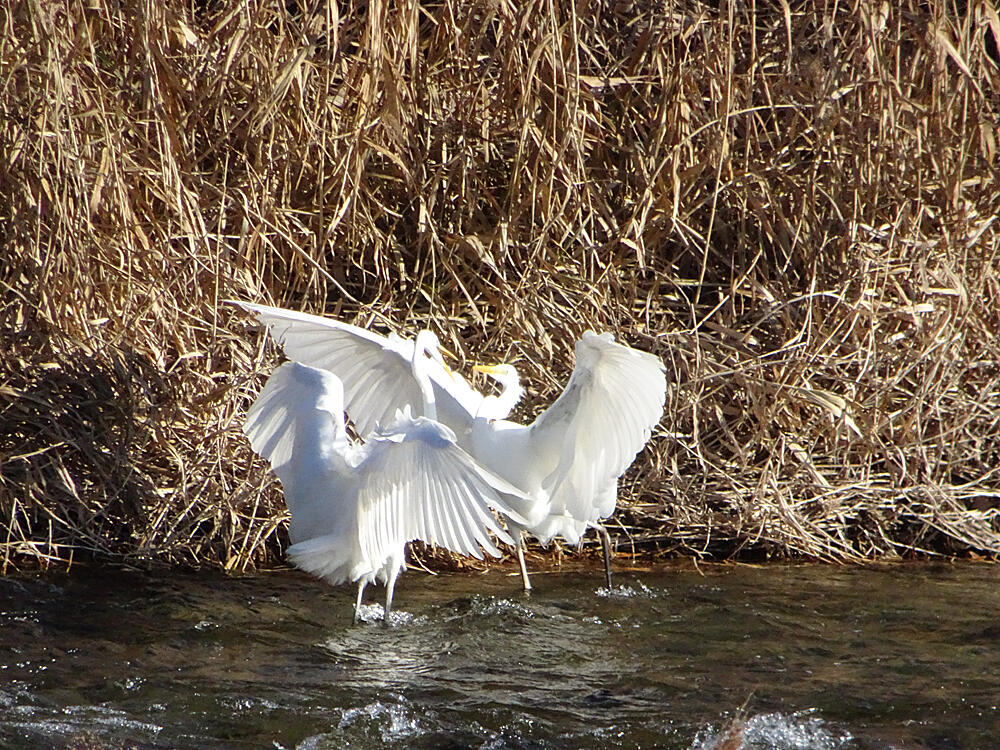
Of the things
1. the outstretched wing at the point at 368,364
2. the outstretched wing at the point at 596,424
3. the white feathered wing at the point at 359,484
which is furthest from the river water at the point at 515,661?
the outstretched wing at the point at 368,364

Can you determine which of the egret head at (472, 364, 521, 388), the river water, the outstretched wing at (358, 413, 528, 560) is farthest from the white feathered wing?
the egret head at (472, 364, 521, 388)

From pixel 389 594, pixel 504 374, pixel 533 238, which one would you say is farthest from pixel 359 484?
pixel 533 238

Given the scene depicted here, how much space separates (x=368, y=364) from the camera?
466 cm

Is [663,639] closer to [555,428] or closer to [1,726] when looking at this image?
[555,428]

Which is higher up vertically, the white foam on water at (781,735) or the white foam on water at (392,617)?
the white foam on water at (781,735)

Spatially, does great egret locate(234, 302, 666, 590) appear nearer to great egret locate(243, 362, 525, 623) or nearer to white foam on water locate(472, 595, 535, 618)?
white foam on water locate(472, 595, 535, 618)

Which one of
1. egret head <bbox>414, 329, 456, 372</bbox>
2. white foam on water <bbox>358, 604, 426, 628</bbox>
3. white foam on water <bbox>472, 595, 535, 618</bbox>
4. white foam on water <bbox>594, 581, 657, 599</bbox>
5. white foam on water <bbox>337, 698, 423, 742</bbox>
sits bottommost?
white foam on water <bbox>358, 604, 426, 628</bbox>

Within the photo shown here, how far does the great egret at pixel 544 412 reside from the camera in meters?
3.78

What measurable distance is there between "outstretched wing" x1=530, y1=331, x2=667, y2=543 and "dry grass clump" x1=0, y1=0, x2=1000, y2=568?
0.69 meters

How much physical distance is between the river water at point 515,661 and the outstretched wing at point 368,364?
2.18 feet

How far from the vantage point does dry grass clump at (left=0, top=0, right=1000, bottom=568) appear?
448cm

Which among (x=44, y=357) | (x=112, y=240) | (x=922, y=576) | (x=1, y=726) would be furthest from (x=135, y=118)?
(x=922, y=576)

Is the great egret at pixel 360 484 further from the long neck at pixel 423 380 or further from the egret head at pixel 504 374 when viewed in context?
the egret head at pixel 504 374

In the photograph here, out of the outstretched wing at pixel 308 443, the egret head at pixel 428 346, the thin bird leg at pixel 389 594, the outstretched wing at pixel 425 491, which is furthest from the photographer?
the egret head at pixel 428 346
